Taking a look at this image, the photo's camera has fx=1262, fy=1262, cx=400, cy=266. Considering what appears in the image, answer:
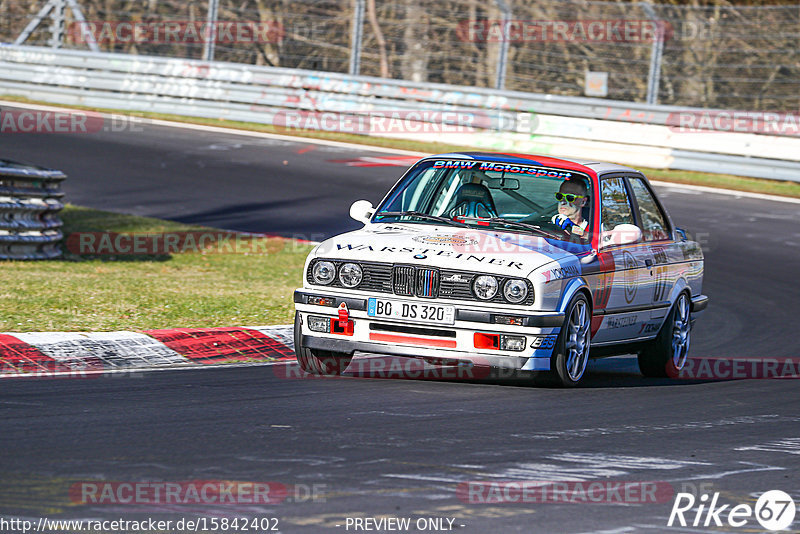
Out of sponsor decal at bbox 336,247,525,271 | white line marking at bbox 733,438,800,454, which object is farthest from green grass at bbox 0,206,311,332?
white line marking at bbox 733,438,800,454

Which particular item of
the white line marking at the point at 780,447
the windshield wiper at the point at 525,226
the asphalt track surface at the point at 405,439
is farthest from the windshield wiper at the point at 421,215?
the white line marking at the point at 780,447

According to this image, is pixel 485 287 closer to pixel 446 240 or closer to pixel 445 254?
pixel 445 254

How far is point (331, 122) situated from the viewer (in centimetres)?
2509

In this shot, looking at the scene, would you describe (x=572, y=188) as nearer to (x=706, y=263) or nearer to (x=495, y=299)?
(x=495, y=299)

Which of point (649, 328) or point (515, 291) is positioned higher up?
point (515, 291)

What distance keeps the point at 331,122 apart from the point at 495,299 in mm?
17763

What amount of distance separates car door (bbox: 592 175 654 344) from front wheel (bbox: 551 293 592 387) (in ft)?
0.85

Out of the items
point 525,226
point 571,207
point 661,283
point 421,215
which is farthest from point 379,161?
point 525,226

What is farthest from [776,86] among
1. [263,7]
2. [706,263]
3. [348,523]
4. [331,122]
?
[348,523]

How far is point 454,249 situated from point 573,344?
99cm

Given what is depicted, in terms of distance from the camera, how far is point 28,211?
504 inches

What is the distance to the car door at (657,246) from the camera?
935 centimetres

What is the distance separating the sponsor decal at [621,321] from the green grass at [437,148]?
12361 mm

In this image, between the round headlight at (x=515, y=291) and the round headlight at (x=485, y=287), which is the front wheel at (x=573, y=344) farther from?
the round headlight at (x=485, y=287)
